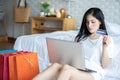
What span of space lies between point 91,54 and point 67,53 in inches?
12.4

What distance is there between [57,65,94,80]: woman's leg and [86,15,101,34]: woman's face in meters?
0.41

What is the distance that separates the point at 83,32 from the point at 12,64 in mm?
673

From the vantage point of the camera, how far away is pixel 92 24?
5.88 feet

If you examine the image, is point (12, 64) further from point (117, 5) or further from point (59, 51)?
point (117, 5)

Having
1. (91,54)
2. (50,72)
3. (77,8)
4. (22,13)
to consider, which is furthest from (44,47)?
(22,13)

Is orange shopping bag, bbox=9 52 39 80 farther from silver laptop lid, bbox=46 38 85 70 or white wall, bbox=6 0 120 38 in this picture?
white wall, bbox=6 0 120 38

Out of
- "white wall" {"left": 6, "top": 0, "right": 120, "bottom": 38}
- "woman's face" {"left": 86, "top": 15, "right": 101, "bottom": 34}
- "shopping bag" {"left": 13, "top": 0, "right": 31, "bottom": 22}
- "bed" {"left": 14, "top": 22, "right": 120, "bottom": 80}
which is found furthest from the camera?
"shopping bag" {"left": 13, "top": 0, "right": 31, "bottom": 22}

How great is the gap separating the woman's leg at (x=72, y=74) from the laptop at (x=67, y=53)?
37 millimetres

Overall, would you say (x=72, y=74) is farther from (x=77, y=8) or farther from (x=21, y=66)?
(x=77, y=8)

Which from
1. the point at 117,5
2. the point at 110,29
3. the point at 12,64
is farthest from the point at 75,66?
the point at 117,5

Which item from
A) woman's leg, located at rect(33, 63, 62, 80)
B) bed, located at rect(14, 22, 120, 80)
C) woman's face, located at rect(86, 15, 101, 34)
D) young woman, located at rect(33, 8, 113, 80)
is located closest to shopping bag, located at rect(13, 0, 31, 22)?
bed, located at rect(14, 22, 120, 80)

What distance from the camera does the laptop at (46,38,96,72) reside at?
1442 mm

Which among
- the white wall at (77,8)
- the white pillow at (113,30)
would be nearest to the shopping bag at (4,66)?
the white pillow at (113,30)

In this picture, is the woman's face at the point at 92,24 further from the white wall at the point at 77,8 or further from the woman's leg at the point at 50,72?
the white wall at the point at 77,8
